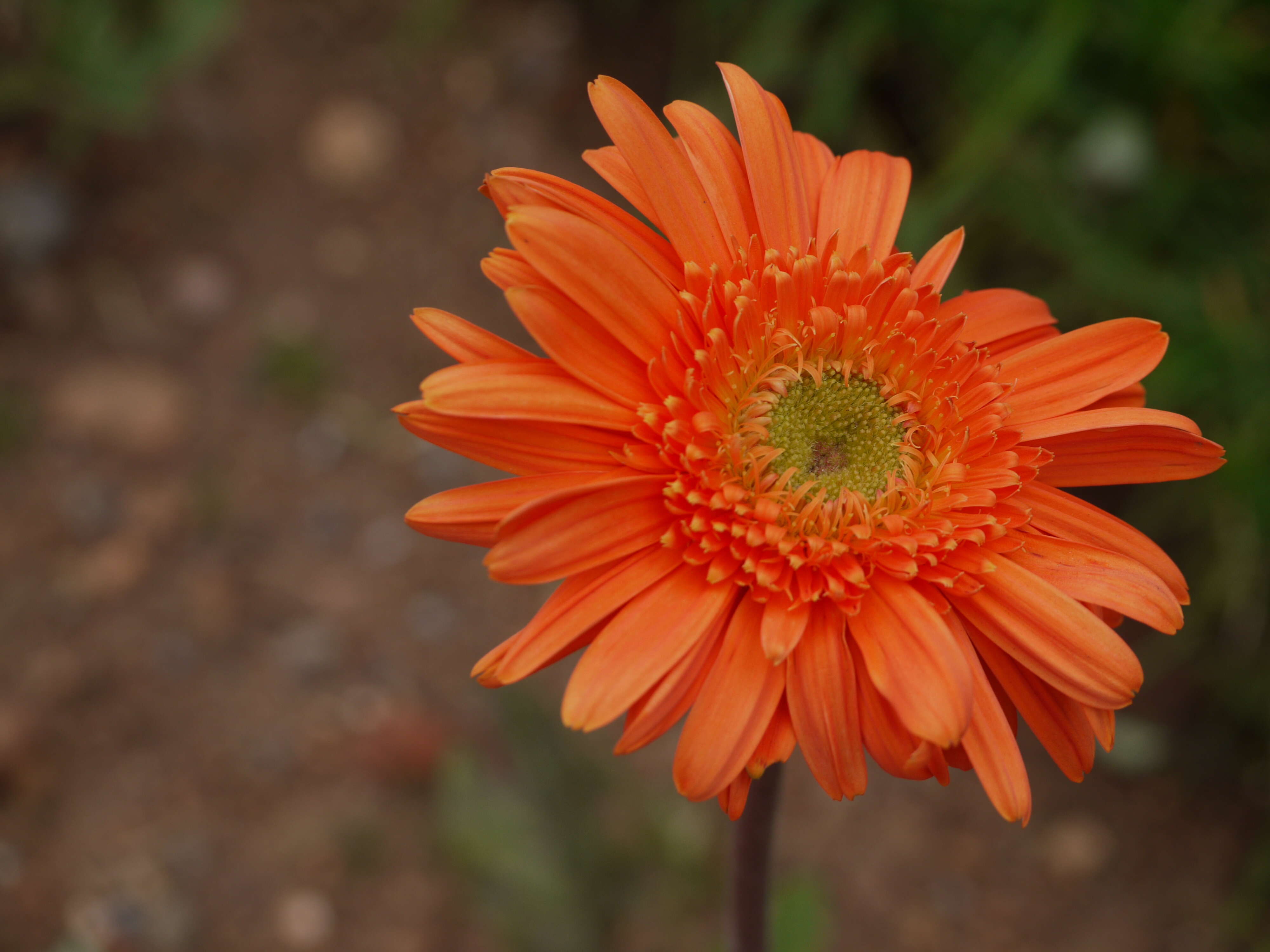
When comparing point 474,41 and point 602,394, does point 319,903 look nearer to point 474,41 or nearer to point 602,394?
point 602,394

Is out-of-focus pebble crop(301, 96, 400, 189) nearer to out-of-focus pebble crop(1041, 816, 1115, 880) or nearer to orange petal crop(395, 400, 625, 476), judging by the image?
orange petal crop(395, 400, 625, 476)

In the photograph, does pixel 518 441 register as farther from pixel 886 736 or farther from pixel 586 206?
pixel 886 736

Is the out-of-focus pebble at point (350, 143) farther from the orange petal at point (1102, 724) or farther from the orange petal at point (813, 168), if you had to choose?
the orange petal at point (1102, 724)

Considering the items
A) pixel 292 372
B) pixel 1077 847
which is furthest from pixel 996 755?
pixel 292 372

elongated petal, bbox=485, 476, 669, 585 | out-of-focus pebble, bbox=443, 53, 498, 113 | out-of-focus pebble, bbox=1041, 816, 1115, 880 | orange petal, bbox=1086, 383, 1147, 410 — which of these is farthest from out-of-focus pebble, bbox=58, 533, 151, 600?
out-of-focus pebble, bbox=1041, 816, 1115, 880

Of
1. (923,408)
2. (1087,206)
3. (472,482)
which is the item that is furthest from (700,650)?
(1087,206)

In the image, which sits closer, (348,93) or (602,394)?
(602,394)
